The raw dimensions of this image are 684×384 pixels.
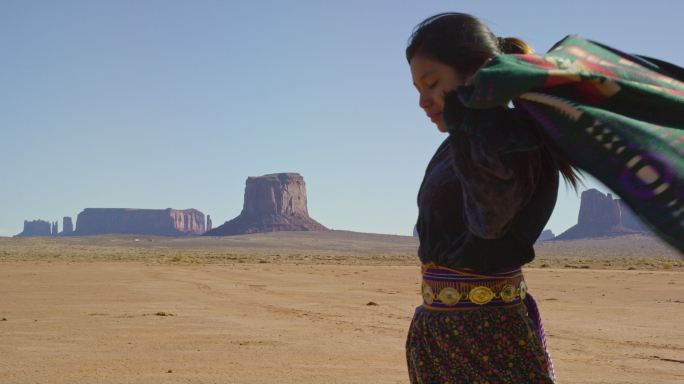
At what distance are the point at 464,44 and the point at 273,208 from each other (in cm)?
14035

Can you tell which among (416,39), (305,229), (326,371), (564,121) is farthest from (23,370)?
→ (305,229)

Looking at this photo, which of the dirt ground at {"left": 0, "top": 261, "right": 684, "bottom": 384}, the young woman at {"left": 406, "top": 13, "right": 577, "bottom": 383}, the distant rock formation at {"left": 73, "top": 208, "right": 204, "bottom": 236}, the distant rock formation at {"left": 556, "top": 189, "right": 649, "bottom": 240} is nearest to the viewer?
the young woman at {"left": 406, "top": 13, "right": 577, "bottom": 383}

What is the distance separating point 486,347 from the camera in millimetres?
1890

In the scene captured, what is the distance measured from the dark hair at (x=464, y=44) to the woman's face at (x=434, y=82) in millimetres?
15

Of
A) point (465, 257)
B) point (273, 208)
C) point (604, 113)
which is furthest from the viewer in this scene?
point (273, 208)

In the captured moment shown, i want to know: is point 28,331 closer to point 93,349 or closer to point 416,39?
point 93,349

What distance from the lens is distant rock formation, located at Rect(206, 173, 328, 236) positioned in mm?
137875

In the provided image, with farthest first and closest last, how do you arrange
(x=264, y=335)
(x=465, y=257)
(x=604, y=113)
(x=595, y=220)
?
1. (x=595, y=220)
2. (x=264, y=335)
3. (x=465, y=257)
4. (x=604, y=113)

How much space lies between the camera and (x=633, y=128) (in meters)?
1.50

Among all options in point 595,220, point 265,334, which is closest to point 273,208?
point 595,220

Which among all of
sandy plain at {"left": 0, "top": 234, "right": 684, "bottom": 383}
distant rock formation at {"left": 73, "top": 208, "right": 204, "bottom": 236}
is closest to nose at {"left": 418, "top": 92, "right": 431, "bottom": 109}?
sandy plain at {"left": 0, "top": 234, "right": 684, "bottom": 383}

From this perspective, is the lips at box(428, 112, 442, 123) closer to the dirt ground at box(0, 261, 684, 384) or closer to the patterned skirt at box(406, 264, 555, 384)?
the patterned skirt at box(406, 264, 555, 384)

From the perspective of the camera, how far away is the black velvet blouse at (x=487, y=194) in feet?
5.22

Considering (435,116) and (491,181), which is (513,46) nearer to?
(435,116)
